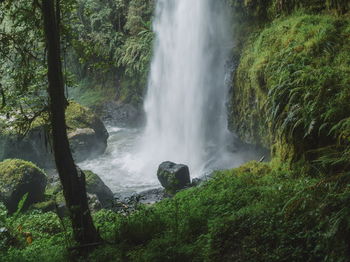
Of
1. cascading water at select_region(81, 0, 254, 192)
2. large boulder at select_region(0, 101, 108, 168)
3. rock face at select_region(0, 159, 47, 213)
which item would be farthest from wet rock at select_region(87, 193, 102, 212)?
large boulder at select_region(0, 101, 108, 168)

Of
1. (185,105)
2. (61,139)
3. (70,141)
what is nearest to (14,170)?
(70,141)

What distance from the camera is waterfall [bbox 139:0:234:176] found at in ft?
50.1

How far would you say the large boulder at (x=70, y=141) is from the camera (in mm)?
15913

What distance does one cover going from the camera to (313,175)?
20.1ft

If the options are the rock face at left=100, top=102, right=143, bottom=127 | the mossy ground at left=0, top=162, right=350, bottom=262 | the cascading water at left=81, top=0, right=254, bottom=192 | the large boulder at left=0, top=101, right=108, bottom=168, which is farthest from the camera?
the rock face at left=100, top=102, right=143, bottom=127

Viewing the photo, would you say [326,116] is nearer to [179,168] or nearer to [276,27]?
[276,27]

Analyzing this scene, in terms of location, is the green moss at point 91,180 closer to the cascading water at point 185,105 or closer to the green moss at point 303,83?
the cascading water at point 185,105

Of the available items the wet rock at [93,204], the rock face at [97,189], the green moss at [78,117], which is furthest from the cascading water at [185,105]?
the wet rock at [93,204]

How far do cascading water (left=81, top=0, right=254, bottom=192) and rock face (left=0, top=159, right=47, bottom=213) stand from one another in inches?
114

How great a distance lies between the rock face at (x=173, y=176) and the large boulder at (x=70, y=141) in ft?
15.1

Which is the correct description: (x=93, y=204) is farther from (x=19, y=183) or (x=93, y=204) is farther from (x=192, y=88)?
(x=192, y=88)

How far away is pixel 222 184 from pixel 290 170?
1384 mm

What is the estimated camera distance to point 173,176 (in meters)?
11.4

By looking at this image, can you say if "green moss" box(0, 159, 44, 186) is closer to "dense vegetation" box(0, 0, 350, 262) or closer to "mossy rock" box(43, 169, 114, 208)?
"mossy rock" box(43, 169, 114, 208)
